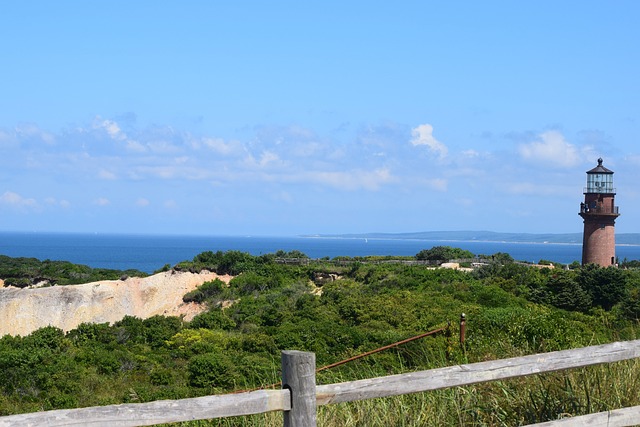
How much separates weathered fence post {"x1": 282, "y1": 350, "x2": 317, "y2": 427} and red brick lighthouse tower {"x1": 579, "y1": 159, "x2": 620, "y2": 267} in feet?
121

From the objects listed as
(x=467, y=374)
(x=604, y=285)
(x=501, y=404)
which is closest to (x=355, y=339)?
(x=501, y=404)

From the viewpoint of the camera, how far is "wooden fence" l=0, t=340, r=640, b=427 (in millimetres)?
3633

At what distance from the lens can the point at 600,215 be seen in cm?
3819

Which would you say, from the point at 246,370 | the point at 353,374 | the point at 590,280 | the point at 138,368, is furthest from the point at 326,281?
the point at 353,374

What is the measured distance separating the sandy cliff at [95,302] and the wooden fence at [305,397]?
30727mm

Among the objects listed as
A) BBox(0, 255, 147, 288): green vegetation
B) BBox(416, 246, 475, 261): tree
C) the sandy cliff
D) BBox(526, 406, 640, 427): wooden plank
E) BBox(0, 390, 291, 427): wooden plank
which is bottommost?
the sandy cliff

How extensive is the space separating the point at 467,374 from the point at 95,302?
3478 centimetres

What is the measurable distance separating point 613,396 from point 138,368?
15418 millimetres

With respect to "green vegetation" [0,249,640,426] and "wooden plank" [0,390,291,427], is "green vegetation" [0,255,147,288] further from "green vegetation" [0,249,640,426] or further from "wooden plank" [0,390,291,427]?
"wooden plank" [0,390,291,427]

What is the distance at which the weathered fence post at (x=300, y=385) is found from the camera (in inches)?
161

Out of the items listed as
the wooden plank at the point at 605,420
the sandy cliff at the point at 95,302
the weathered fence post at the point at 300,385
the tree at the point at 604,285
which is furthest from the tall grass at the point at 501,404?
the sandy cliff at the point at 95,302

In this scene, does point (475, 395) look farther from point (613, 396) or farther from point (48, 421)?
point (48, 421)

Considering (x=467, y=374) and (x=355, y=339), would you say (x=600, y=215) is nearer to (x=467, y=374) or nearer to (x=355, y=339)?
(x=355, y=339)

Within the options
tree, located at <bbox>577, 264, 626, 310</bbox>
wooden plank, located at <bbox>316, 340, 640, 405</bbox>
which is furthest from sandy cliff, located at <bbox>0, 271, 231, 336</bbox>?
wooden plank, located at <bbox>316, 340, 640, 405</bbox>
